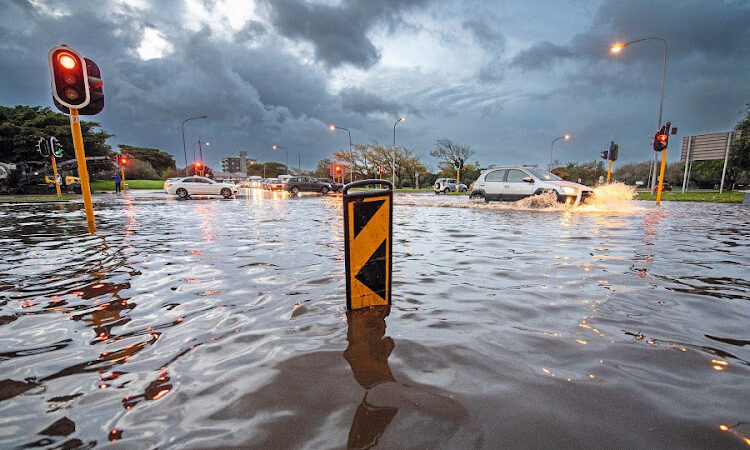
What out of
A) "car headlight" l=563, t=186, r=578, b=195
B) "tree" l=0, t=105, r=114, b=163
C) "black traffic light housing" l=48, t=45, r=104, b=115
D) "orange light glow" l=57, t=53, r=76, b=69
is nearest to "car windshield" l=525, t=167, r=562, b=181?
"car headlight" l=563, t=186, r=578, b=195

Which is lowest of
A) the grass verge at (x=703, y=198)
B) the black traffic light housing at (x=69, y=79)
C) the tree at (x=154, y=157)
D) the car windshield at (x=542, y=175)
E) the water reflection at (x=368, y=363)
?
the water reflection at (x=368, y=363)

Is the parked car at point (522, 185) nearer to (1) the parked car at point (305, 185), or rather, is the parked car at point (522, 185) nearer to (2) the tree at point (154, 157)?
(1) the parked car at point (305, 185)

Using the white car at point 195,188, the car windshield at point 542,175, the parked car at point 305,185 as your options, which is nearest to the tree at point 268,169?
the parked car at point 305,185

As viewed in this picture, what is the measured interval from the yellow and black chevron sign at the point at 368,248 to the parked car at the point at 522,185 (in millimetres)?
11165

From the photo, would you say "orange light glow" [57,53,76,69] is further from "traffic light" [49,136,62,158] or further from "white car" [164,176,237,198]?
"white car" [164,176,237,198]

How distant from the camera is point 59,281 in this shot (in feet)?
11.0

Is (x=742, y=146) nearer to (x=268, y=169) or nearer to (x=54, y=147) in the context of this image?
(x=54, y=147)

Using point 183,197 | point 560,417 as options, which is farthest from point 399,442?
point 183,197

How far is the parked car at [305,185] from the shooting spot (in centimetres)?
3319

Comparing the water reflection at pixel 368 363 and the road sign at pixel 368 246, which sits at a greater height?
the road sign at pixel 368 246

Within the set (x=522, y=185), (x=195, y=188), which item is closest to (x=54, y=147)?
(x=195, y=188)

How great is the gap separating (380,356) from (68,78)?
6641 millimetres

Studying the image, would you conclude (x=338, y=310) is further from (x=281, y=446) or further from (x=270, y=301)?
(x=281, y=446)

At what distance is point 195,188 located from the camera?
79.3 feet
